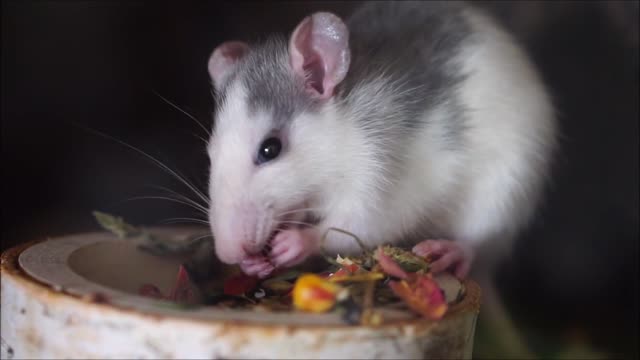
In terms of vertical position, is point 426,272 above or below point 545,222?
above

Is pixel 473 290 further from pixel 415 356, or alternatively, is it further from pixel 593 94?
pixel 593 94

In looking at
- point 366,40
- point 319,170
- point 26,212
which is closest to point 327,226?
point 319,170

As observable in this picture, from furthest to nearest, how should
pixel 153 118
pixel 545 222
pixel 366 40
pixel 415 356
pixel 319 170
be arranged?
pixel 545 222 → pixel 153 118 → pixel 366 40 → pixel 319 170 → pixel 415 356

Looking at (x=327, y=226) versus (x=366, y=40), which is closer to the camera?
(x=327, y=226)

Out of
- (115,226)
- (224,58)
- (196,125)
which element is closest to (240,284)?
(115,226)

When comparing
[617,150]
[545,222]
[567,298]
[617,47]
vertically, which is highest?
[617,47]

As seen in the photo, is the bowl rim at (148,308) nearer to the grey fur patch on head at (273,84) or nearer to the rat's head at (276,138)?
the rat's head at (276,138)

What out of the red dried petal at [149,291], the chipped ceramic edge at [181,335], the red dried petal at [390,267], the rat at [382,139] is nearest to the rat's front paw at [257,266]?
the rat at [382,139]
